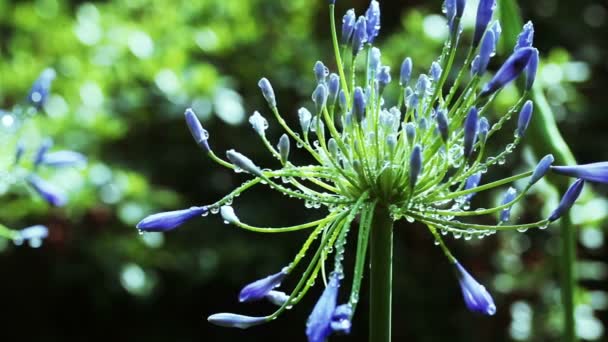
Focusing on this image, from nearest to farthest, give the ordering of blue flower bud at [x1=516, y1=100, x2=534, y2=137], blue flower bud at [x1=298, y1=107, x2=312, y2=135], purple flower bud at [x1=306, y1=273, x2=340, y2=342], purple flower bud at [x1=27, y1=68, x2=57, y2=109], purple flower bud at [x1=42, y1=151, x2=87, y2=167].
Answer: purple flower bud at [x1=306, y1=273, x2=340, y2=342]
blue flower bud at [x1=516, y1=100, x2=534, y2=137]
blue flower bud at [x1=298, y1=107, x2=312, y2=135]
purple flower bud at [x1=27, y1=68, x2=57, y2=109]
purple flower bud at [x1=42, y1=151, x2=87, y2=167]

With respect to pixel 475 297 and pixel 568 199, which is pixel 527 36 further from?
pixel 475 297

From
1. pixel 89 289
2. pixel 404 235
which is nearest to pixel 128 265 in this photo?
pixel 89 289

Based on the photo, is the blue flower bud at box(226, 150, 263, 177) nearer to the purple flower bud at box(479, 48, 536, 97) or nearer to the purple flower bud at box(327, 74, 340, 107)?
the purple flower bud at box(327, 74, 340, 107)

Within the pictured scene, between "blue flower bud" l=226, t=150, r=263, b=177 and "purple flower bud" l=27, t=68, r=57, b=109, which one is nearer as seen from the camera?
"blue flower bud" l=226, t=150, r=263, b=177

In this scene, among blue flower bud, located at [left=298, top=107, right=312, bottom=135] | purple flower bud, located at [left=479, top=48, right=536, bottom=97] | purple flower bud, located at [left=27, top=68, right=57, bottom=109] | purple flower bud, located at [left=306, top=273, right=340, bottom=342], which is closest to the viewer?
purple flower bud, located at [left=306, top=273, right=340, bottom=342]

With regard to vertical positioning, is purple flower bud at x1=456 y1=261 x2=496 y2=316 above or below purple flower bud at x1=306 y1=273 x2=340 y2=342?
above

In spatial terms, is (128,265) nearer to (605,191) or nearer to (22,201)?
(22,201)

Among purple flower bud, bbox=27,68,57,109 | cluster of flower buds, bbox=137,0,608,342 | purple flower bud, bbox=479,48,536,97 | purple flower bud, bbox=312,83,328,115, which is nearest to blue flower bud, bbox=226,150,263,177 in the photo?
cluster of flower buds, bbox=137,0,608,342

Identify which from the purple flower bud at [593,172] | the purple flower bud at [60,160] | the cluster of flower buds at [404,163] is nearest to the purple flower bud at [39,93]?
the purple flower bud at [60,160]
